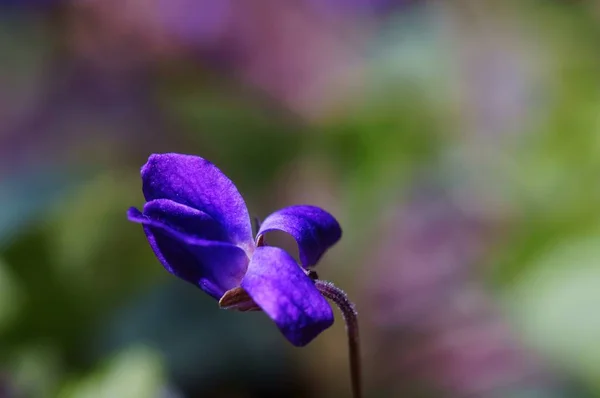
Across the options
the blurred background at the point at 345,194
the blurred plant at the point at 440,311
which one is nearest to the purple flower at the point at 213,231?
the blurred background at the point at 345,194

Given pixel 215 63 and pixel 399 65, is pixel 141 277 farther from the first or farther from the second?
pixel 215 63

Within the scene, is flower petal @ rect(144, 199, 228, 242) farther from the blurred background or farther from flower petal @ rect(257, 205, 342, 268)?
the blurred background

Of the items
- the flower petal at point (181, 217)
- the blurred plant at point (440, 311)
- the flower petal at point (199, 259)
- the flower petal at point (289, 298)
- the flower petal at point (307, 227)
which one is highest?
the blurred plant at point (440, 311)

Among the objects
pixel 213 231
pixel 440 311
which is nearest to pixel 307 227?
pixel 213 231

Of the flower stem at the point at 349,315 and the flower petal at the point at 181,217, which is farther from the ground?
the flower petal at the point at 181,217

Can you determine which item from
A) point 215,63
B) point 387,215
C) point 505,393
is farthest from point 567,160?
point 215,63

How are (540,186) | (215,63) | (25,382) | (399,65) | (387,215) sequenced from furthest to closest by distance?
1. (215,63)
2. (399,65)
3. (387,215)
4. (540,186)
5. (25,382)

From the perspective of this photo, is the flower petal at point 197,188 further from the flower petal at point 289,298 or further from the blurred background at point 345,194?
the blurred background at point 345,194

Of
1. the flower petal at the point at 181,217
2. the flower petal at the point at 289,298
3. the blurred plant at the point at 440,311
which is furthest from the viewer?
the blurred plant at the point at 440,311

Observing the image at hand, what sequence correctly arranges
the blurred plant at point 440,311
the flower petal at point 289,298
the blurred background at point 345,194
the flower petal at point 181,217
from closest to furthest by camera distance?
the flower petal at point 289,298, the flower petal at point 181,217, the blurred background at point 345,194, the blurred plant at point 440,311
